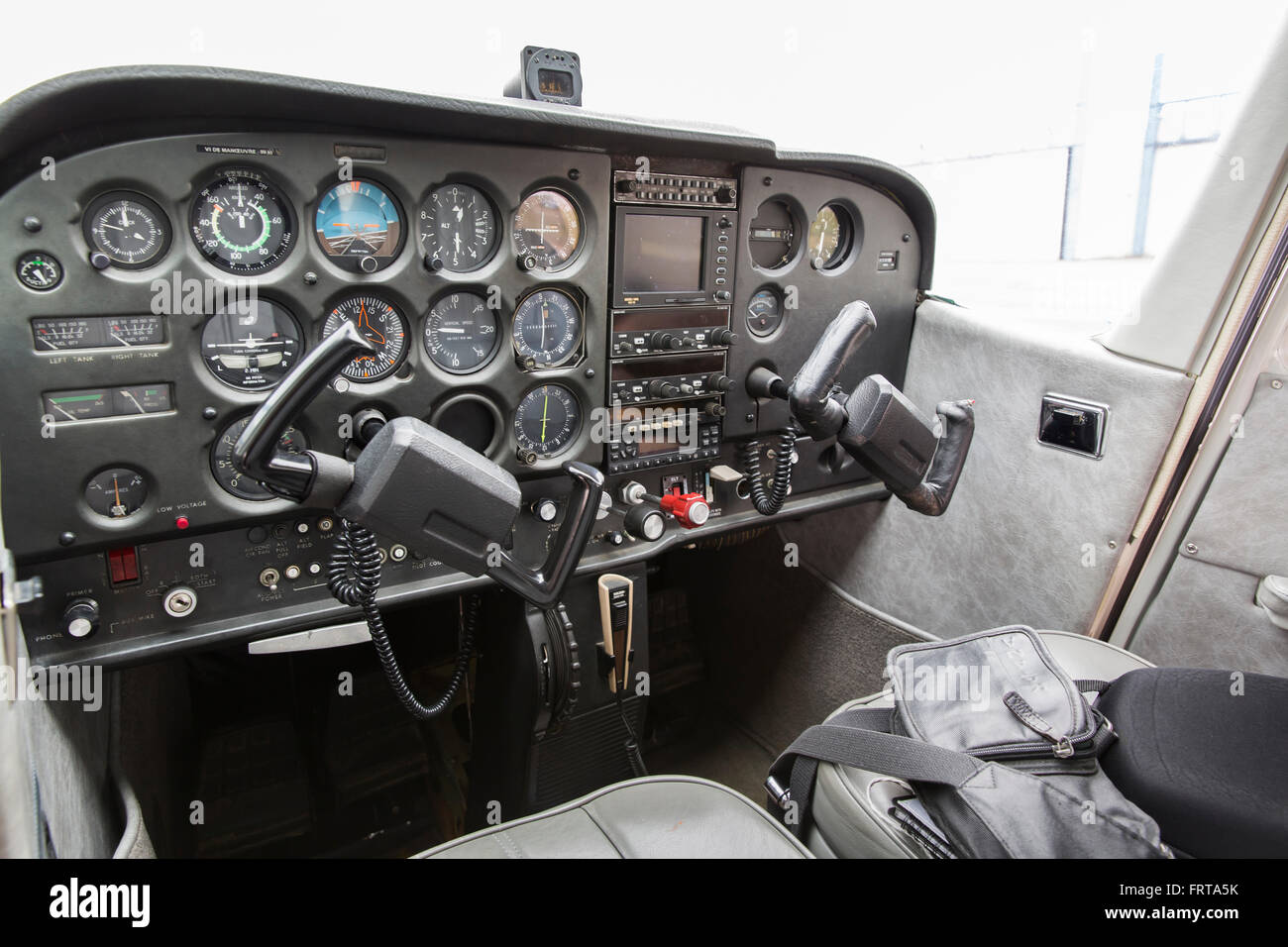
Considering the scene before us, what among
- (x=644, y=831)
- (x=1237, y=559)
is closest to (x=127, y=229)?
(x=644, y=831)

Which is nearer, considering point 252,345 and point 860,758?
point 860,758

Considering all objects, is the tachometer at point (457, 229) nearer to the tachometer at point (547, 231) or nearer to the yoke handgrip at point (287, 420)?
the tachometer at point (547, 231)

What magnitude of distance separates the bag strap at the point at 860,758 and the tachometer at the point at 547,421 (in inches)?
32.9

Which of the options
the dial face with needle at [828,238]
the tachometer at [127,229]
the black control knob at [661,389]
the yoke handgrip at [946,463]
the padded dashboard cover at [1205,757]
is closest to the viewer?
the padded dashboard cover at [1205,757]

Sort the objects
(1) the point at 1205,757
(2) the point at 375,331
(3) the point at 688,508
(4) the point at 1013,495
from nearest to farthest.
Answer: (1) the point at 1205,757 → (2) the point at 375,331 → (3) the point at 688,508 → (4) the point at 1013,495

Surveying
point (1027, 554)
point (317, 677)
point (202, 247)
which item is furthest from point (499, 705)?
point (1027, 554)

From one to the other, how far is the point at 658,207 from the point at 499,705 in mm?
1244

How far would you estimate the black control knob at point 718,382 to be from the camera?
1.90 meters

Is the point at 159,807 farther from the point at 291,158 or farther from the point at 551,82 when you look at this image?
the point at 551,82

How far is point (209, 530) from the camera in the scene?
1.41 metres

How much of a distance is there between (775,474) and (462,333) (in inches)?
34.5

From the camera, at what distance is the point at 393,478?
1141 mm

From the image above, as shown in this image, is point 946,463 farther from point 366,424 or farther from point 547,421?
point 366,424

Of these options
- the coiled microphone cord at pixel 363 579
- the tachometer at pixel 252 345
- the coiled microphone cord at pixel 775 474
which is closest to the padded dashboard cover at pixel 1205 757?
the coiled microphone cord at pixel 775 474
